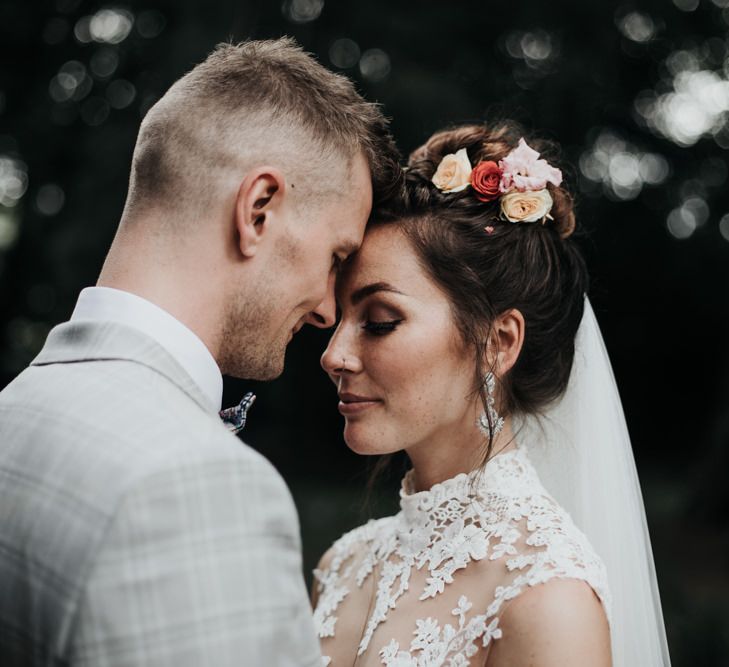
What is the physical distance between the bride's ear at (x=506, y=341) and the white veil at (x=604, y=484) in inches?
10.3

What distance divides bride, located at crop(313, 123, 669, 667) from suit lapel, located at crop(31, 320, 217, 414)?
104cm

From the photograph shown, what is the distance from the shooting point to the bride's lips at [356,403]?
2.94 m

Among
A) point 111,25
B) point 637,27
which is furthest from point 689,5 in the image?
point 111,25

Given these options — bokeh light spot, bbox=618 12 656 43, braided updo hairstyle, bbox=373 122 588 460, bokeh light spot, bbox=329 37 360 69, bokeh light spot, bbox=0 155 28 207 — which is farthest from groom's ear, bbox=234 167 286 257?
bokeh light spot, bbox=0 155 28 207

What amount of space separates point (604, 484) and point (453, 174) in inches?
46.4

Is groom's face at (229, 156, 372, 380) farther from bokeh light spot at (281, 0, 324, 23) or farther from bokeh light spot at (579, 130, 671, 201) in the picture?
bokeh light spot at (579, 130, 671, 201)

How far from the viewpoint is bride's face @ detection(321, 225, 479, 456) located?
2.88 meters

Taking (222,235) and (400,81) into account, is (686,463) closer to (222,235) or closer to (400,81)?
(400,81)

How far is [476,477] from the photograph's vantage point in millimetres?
2975

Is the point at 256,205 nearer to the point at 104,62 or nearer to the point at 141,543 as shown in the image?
the point at 141,543

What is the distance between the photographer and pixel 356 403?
9.70 feet

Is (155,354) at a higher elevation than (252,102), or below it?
below

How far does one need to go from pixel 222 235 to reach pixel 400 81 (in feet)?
22.4

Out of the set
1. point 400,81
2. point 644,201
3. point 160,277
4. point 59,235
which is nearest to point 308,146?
point 160,277
